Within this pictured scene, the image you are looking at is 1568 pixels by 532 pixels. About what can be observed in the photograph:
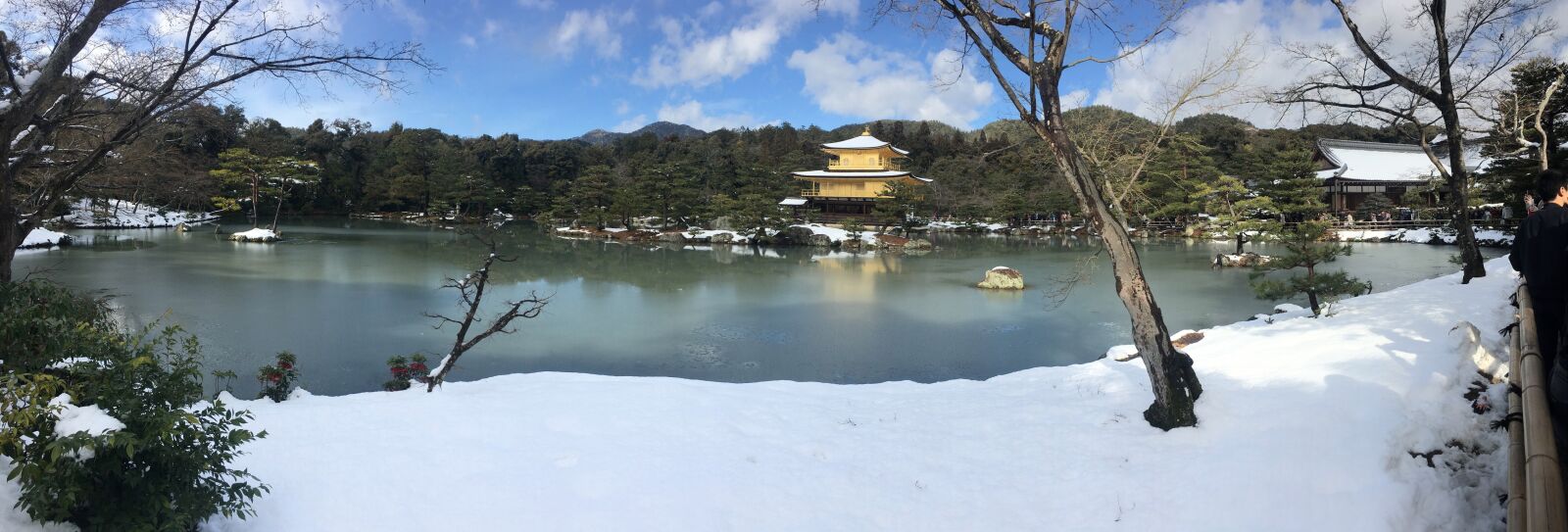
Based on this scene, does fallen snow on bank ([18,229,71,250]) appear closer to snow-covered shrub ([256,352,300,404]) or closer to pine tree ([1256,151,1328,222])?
snow-covered shrub ([256,352,300,404])

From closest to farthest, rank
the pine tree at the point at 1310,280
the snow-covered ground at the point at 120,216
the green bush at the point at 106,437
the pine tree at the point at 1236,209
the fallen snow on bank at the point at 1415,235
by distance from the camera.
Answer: the green bush at the point at 106,437
the pine tree at the point at 1310,280
the pine tree at the point at 1236,209
the fallen snow on bank at the point at 1415,235
the snow-covered ground at the point at 120,216

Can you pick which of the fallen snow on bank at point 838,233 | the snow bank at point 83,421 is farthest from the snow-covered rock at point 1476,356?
the fallen snow on bank at point 838,233

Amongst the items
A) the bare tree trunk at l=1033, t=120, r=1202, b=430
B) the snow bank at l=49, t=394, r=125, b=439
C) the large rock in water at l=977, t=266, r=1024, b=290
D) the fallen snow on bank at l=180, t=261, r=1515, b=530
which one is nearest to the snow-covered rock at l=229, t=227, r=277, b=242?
the large rock in water at l=977, t=266, r=1024, b=290

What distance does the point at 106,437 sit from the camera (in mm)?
1694

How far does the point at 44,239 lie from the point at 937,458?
24.0 m

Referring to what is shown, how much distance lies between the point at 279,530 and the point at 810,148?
1563 inches

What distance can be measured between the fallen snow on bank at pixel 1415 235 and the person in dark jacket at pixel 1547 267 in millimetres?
20775

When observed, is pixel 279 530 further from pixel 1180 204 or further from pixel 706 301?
pixel 1180 204

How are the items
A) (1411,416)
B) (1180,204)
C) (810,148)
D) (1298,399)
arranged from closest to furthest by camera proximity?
(1411,416) < (1298,399) < (1180,204) < (810,148)

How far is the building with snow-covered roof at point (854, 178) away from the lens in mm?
29547

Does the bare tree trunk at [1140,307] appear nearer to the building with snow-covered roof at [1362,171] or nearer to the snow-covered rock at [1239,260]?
the snow-covered rock at [1239,260]

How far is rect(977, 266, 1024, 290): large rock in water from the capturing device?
1297 centimetres

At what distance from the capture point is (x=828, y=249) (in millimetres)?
23109

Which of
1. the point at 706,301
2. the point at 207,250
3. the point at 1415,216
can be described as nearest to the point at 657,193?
the point at 207,250
